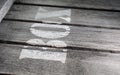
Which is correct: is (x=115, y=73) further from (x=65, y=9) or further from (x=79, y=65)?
(x=65, y=9)

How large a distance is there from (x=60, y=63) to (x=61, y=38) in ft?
0.51

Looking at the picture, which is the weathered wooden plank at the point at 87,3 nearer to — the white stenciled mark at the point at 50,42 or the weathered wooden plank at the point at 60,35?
the weathered wooden plank at the point at 60,35

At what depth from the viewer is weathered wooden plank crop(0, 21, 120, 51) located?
0.85m

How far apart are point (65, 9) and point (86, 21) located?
0.15m

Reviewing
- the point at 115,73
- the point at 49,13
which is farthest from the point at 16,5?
the point at 115,73

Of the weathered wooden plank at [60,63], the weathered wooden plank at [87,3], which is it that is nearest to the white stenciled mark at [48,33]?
the weathered wooden plank at [60,63]

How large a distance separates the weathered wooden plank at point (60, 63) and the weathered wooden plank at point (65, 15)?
8.8 inches

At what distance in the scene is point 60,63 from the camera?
2.49 feet

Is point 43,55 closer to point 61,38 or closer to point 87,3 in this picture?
point 61,38

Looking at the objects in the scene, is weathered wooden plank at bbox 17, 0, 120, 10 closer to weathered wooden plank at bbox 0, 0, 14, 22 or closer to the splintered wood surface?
the splintered wood surface

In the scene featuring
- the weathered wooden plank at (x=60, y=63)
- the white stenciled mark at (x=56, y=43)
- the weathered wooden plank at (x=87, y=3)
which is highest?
the weathered wooden plank at (x=87, y=3)

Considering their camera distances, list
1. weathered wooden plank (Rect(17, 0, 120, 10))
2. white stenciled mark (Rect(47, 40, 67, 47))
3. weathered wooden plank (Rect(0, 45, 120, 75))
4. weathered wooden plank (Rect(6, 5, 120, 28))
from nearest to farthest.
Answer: weathered wooden plank (Rect(0, 45, 120, 75))
white stenciled mark (Rect(47, 40, 67, 47))
weathered wooden plank (Rect(6, 5, 120, 28))
weathered wooden plank (Rect(17, 0, 120, 10))

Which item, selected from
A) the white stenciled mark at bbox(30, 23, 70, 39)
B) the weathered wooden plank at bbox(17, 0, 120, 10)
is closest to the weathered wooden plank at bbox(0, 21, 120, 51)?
the white stenciled mark at bbox(30, 23, 70, 39)

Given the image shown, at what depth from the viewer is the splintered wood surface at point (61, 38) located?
0.74m
